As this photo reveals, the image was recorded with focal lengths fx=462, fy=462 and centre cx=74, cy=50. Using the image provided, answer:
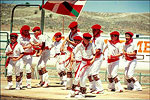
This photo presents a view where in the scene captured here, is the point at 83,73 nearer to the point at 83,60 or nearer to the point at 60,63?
the point at 83,60

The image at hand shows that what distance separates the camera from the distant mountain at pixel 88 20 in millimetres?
72850

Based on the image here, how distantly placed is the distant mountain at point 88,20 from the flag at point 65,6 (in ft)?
152

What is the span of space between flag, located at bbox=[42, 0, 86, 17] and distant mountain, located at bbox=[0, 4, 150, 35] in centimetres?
4620

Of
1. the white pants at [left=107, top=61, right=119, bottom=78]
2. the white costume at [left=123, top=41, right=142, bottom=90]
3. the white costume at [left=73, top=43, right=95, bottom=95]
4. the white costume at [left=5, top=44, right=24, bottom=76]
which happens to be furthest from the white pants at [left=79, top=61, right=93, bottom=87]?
the white costume at [left=123, top=41, right=142, bottom=90]

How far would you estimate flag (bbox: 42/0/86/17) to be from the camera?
17812 mm

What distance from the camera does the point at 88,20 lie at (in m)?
80.7

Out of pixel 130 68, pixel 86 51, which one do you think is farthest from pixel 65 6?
pixel 86 51

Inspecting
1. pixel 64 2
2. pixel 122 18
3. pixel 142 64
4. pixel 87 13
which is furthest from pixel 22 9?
pixel 64 2

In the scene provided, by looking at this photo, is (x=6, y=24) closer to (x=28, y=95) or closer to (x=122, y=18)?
(x=122, y=18)

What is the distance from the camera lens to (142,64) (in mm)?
26234

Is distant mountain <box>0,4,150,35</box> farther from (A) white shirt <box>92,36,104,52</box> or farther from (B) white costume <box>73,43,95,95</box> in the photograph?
(B) white costume <box>73,43,95,95</box>

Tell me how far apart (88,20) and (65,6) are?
205 feet

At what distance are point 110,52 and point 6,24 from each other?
56.2 metres

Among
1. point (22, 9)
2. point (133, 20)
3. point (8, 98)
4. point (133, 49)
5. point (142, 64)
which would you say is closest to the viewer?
point (8, 98)
